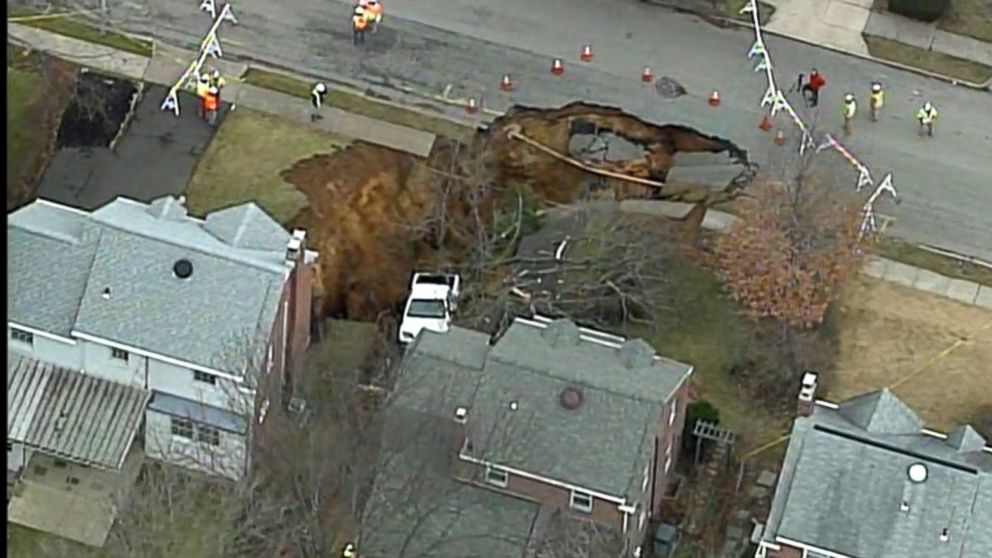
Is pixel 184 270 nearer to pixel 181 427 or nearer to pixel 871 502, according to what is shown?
pixel 181 427

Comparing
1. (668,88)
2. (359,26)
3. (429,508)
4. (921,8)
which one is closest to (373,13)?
(359,26)

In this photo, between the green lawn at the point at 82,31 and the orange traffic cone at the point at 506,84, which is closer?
the green lawn at the point at 82,31

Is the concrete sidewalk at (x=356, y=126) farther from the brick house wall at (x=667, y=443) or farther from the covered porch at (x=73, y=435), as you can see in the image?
the covered porch at (x=73, y=435)

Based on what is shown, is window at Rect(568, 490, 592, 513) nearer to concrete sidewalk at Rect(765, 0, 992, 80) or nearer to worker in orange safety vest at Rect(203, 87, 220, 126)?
worker in orange safety vest at Rect(203, 87, 220, 126)

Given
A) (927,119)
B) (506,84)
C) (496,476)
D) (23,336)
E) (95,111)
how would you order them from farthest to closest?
(506,84) → (927,119) → (95,111) → (23,336) → (496,476)

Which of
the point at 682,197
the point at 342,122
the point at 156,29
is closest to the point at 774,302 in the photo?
the point at 682,197

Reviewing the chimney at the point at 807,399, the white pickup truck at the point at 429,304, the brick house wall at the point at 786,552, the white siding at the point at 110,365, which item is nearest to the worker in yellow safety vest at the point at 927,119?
the white pickup truck at the point at 429,304

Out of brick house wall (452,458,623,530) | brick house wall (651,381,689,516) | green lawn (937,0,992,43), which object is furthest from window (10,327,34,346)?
green lawn (937,0,992,43)
